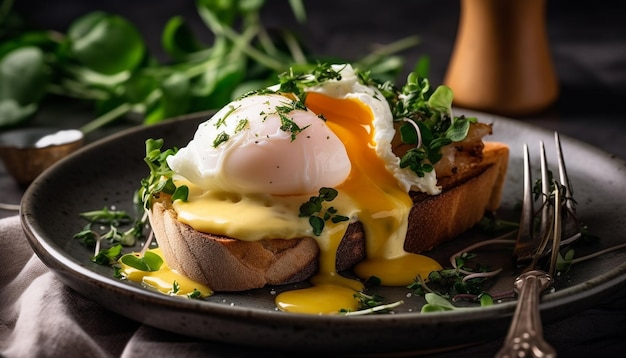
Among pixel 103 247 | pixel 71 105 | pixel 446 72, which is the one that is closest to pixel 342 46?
pixel 446 72

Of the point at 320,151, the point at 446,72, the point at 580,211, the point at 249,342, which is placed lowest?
the point at 446,72

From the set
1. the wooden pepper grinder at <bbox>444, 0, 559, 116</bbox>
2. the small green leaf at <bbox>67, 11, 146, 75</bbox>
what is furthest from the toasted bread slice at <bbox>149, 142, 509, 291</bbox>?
the small green leaf at <bbox>67, 11, 146, 75</bbox>

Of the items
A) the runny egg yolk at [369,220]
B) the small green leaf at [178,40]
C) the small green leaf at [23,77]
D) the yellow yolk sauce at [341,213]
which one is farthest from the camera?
the small green leaf at [178,40]

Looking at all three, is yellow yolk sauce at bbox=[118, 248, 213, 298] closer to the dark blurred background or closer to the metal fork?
the metal fork

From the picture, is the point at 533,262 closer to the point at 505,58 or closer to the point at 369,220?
the point at 369,220

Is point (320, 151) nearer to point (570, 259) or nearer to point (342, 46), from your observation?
point (570, 259)

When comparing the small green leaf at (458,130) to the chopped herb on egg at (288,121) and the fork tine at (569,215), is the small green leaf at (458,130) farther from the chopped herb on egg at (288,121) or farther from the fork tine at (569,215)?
the chopped herb on egg at (288,121)

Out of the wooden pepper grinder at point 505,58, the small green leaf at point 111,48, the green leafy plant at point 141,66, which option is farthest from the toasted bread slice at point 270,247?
the small green leaf at point 111,48
